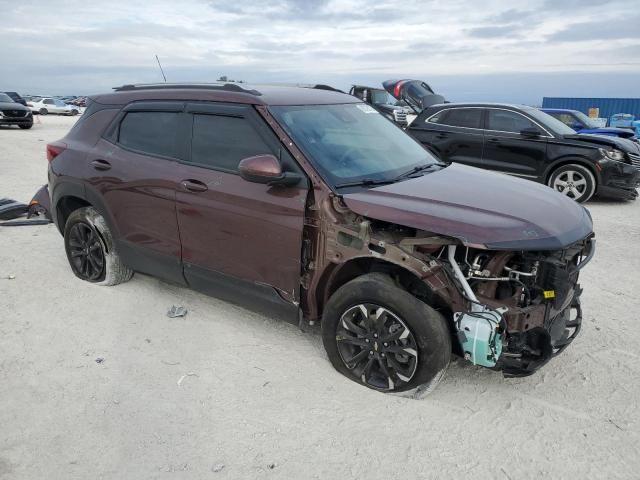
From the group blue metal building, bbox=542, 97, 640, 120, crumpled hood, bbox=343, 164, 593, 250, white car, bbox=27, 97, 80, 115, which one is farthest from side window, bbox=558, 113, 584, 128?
white car, bbox=27, 97, 80, 115

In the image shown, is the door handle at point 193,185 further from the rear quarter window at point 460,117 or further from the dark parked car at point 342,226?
the rear quarter window at point 460,117

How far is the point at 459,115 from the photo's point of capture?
10023mm

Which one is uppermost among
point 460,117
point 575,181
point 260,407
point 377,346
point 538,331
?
point 460,117

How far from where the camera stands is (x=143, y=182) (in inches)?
164

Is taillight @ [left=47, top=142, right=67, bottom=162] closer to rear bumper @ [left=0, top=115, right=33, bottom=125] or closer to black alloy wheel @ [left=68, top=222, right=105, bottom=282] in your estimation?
black alloy wheel @ [left=68, top=222, right=105, bottom=282]

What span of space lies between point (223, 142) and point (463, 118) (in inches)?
286

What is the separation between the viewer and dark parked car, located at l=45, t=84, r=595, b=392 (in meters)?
2.95

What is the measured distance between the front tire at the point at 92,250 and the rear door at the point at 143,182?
0.20m

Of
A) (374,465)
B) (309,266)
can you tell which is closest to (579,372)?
(374,465)

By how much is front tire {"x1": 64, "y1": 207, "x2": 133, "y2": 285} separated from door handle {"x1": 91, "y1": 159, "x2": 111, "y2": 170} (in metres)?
0.48

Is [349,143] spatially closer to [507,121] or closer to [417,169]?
[417,169]

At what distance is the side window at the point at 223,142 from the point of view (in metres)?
3.65

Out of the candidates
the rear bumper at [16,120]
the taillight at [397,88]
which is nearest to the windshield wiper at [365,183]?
the taillight at [397,88]

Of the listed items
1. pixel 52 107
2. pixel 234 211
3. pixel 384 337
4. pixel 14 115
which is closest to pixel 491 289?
pixel 384 337
